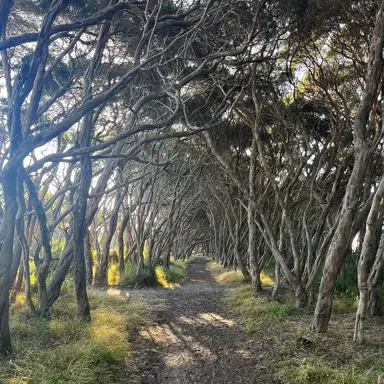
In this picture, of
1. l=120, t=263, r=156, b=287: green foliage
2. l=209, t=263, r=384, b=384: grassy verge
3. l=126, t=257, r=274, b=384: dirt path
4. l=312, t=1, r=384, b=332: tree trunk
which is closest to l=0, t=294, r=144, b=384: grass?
l=126, t=257, r=274, b=384: dirt path

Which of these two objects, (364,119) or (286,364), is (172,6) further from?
(286,364)

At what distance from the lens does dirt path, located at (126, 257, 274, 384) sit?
14.6 ft

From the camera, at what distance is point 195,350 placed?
5484 millimetres

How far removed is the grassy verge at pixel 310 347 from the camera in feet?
12.9

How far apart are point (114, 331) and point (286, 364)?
2398mm

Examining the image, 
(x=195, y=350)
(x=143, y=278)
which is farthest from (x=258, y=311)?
(x=143, y=278)

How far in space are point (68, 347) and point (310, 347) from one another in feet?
9.62

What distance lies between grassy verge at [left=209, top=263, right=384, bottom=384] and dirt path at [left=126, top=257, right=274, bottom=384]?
0.72 ft

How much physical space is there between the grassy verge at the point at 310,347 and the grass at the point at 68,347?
6.18ft

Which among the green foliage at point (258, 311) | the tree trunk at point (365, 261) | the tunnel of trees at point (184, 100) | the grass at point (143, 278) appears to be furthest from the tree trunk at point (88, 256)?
the tree trunk at point (365, 261)

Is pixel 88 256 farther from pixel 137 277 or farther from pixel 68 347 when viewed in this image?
pixel 68 347

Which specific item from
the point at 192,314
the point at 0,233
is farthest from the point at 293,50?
the point at 0,233

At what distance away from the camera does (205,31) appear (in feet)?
22.5

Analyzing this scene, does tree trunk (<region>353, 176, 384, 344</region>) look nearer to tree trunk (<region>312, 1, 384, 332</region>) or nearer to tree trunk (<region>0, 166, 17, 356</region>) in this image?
tree trunk (<region>312, 1, 384, 332</region>)
